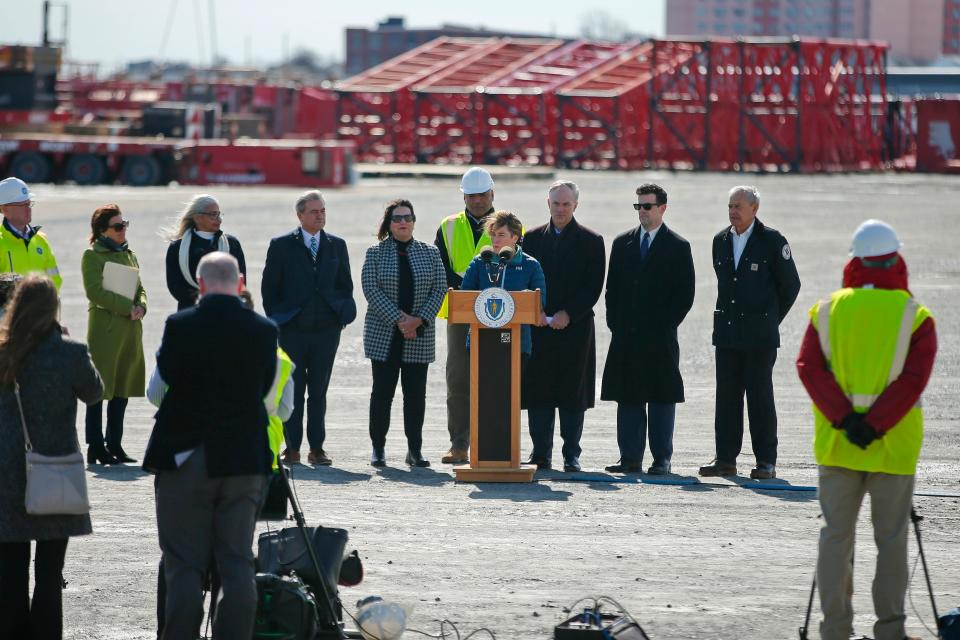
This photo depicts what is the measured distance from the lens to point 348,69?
445ft

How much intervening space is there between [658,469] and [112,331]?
12.5 feet

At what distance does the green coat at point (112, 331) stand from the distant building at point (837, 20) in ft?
395

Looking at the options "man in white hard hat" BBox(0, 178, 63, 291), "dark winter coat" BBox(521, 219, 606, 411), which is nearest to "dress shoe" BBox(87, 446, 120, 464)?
"man in white hard hat" BBox(0, 178, 63, 291)

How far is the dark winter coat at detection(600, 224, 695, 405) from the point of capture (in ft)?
33.2

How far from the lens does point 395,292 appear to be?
1041 centimetres

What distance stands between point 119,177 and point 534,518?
37.1m

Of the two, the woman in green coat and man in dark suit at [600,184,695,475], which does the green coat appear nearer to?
the woman in green coat

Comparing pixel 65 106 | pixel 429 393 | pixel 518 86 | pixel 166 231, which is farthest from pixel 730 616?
pixel 518 86

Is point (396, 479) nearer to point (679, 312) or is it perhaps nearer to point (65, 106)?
point (679, 312)

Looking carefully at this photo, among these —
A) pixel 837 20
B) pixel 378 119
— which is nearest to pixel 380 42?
pixel 837 20

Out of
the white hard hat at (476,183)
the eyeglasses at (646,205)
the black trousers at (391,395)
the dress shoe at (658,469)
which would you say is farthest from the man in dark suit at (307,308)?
the dress shoe at (658,469)

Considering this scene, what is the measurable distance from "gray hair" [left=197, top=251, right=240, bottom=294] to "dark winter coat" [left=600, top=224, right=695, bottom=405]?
15.4ft

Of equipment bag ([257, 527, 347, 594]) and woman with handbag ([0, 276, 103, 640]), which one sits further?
equipment bag ([257, 527, 347, 594])

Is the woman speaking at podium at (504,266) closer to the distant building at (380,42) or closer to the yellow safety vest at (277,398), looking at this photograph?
the yellow safety vest at (277,398)
